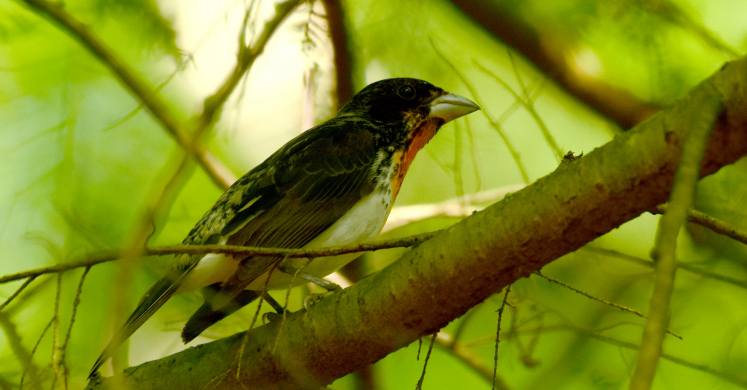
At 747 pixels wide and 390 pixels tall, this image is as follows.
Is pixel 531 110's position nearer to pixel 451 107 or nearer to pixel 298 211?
pixel 451 107

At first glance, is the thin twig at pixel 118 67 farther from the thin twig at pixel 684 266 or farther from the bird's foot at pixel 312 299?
the thin twig at pixel 684 266

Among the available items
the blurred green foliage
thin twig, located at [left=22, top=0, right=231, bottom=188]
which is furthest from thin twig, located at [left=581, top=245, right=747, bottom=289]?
thin twig, located at [left=22, top=0, right=231, bottom=188]

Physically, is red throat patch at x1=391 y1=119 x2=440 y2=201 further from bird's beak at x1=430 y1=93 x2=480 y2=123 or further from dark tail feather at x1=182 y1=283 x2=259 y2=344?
dark tail feather at x1=182 y1=283 x2=259 y2=344

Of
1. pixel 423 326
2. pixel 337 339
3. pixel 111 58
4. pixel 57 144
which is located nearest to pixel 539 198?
pixel 423 326

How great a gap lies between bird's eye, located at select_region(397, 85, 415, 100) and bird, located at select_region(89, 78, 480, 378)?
0.26 metres

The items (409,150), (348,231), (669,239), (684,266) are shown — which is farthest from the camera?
(409,150)

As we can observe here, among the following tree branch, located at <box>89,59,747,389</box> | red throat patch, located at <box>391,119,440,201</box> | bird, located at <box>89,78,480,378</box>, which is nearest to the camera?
tree branch, located at <box>89,59,747,389</box>

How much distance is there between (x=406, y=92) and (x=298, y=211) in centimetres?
135

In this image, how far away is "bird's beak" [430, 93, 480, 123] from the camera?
4.39 metres

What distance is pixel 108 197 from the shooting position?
205 inches

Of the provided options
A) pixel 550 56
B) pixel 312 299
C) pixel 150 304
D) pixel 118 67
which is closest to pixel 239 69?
pixel 312 299

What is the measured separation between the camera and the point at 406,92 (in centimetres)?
463

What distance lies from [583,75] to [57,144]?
12.8ft

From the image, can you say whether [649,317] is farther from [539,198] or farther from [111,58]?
[111,58]
